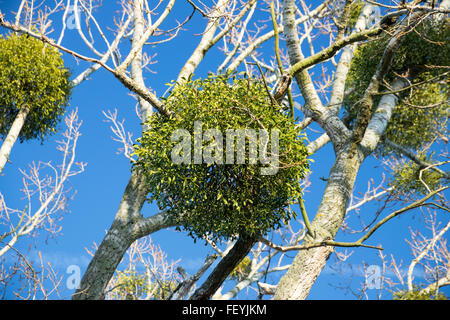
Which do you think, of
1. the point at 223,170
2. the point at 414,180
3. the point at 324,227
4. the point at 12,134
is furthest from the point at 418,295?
the point at 12,134

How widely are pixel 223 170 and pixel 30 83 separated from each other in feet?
14.0

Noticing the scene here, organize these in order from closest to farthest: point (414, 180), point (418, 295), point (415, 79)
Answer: point (418, 295), point (415, 79), point (414, 180)

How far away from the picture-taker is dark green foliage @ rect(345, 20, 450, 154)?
5.40m

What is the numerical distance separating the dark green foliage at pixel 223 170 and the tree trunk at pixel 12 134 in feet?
9.93

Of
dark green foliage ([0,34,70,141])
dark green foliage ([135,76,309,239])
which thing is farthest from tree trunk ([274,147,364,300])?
dark green foliage ([0,34,70,141])

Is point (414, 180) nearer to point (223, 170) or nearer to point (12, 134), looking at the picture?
point (223, 170)

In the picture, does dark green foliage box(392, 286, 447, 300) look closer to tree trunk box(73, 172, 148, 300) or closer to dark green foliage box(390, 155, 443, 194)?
dark green foliage box(390, 155, 443, 194)

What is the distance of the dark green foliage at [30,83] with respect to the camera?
578 cm

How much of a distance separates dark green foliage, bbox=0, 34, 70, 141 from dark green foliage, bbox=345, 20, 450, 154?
179 inches

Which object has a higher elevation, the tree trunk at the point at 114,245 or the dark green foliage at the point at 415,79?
the dark green foliage at the point at 415,79

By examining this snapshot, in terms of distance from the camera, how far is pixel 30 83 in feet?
19.5

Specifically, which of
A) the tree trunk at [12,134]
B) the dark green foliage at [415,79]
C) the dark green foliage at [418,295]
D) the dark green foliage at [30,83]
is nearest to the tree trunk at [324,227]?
the dark green foliage at [415,79]

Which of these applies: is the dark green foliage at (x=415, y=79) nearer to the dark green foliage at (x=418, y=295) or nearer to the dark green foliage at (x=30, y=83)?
the dark green foliage at (x=418, y=295)
